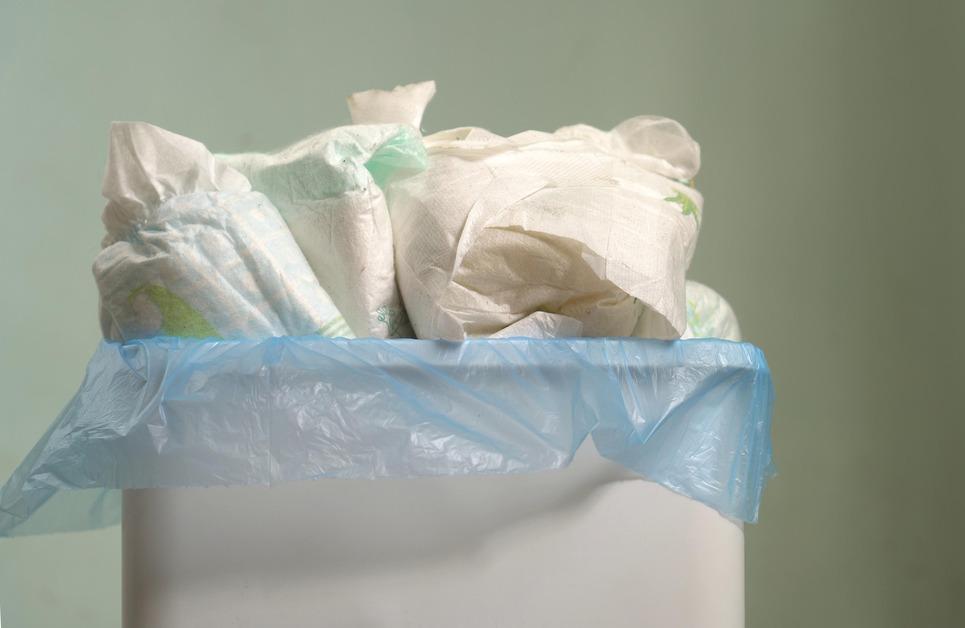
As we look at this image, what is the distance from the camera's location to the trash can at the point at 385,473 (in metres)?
0.69

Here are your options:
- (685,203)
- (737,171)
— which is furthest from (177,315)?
(737,171)

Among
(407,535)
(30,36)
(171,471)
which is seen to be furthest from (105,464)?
(30,36)

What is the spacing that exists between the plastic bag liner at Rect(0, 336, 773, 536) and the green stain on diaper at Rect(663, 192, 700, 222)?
0.14 m

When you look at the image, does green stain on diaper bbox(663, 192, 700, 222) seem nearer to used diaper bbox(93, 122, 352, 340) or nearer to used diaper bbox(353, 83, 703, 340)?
used diaper bbox(353, 83, 703, 340)

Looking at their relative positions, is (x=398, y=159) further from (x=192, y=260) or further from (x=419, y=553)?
(x=419, y=553)

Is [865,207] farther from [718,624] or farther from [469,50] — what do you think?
[718,624]

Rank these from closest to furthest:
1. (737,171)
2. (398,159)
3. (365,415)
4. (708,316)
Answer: (365,415), (398,159), (708,316), (737,171)

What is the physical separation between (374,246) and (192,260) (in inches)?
5.1

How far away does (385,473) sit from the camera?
2.29 ft

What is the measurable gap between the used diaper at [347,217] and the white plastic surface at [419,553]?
134 mm

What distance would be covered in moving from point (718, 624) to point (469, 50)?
104cm

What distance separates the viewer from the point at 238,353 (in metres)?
0.69

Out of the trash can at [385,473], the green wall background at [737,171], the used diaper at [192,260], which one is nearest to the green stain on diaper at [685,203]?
the trash can at [385,473]

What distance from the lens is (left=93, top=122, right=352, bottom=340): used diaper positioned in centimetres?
72
